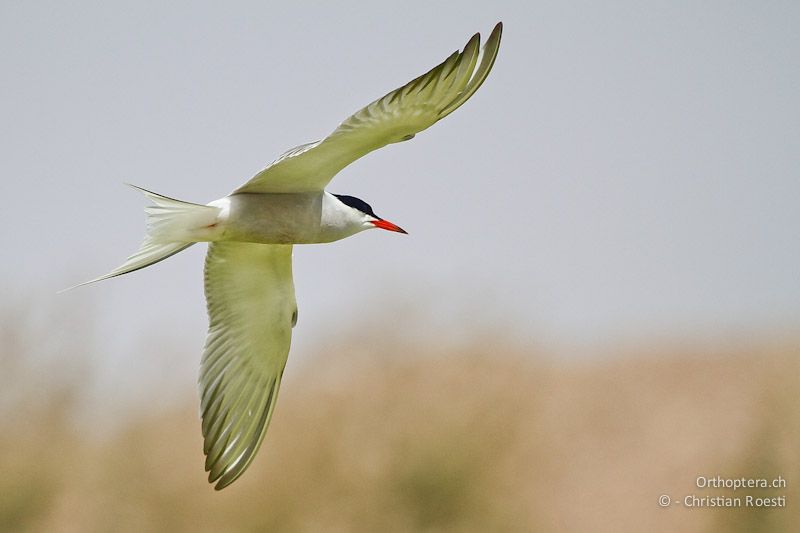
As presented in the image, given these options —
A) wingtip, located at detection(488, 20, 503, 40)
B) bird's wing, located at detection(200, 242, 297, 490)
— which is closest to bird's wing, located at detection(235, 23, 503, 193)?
wingtip, located at detection(488, 20, 503, 40)

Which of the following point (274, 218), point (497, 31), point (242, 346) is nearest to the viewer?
point (497, 31)

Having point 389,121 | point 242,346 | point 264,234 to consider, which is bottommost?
point 242,346

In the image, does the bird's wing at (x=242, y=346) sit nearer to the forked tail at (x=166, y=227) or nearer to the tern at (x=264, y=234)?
the tern at (x=264, y=234)

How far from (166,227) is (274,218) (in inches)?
13.4

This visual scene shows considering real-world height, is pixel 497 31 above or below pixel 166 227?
above

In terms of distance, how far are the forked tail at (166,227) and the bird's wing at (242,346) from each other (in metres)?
0.59

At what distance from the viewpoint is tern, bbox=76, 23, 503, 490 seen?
283cm

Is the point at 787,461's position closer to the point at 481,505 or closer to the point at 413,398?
the point at 481,505

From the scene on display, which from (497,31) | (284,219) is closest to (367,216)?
(284,219)

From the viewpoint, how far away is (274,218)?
3193mm

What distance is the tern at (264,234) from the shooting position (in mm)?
2826

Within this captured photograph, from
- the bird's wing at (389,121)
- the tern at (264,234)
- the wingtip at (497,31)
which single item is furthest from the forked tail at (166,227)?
the wingtip at (497,31)

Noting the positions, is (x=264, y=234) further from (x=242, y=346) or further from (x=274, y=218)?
(x=242, y=346)

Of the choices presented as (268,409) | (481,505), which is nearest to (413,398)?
(481,505)
